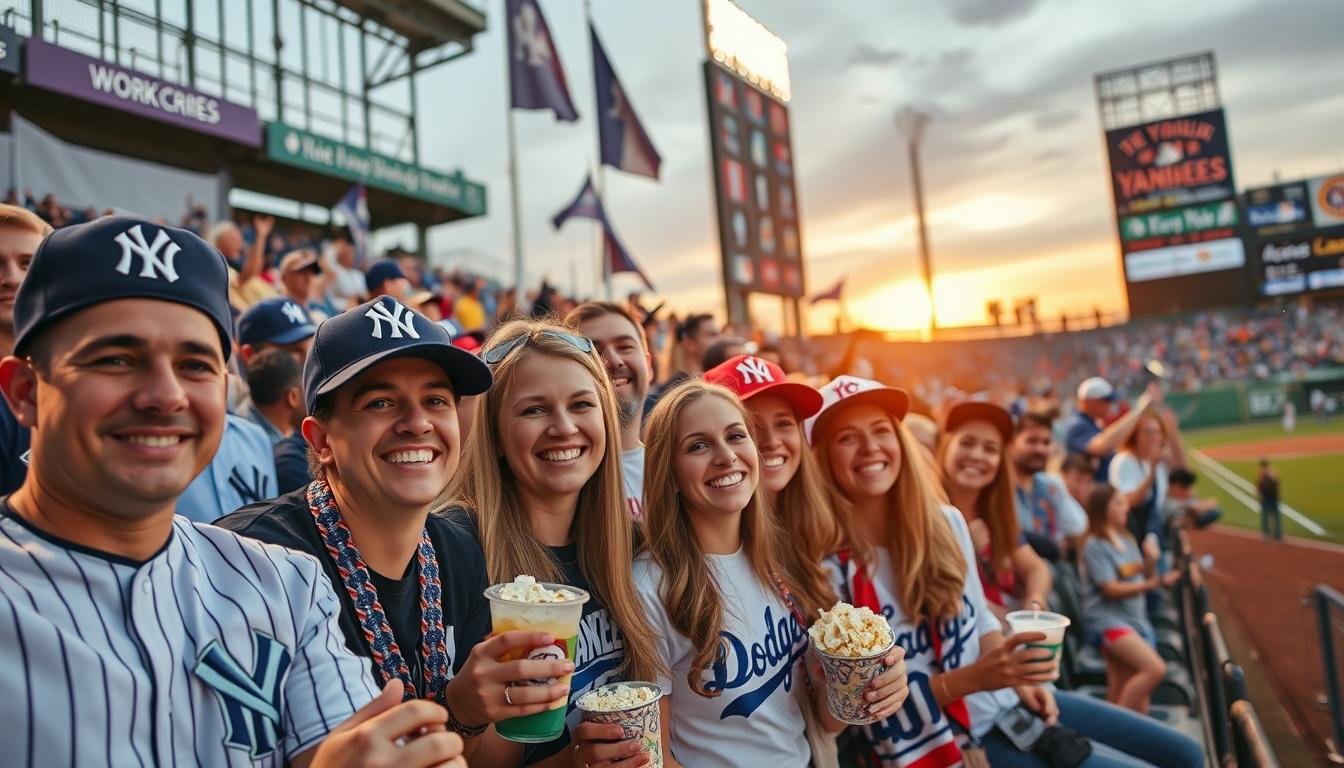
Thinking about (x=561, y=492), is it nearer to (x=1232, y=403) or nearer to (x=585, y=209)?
(x=585, y=209)

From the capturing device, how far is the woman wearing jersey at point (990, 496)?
14.5 ft

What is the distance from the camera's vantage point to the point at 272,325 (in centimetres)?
414

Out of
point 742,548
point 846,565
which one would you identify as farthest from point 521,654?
point 846,565

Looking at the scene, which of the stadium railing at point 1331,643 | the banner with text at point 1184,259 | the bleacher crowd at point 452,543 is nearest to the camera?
the bleacher crowd at point 452,543

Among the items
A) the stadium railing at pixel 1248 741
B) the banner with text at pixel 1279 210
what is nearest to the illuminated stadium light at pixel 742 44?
the stadium railing at pixel 1248 741

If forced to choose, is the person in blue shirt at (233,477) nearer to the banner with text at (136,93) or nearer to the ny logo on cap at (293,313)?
the ny logo on cap at (293,313)

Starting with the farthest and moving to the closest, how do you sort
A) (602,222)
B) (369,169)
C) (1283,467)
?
(1283,467) < (369,169) < (602,222)

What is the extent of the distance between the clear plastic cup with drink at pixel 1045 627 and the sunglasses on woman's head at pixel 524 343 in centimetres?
188

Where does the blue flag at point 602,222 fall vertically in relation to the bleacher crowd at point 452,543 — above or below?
above

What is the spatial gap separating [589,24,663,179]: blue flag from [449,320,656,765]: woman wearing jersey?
1082 cm

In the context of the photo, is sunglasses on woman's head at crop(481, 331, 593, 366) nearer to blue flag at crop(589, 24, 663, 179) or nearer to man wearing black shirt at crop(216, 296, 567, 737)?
man wearing black shirt at crop(216, 296, 567, 737)

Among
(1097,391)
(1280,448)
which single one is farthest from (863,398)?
(1280,448)

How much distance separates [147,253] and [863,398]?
2828 millimetres

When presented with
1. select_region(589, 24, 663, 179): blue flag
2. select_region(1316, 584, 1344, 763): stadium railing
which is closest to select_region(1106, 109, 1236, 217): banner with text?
select_region(589, 24, 663, 179): blue flag
